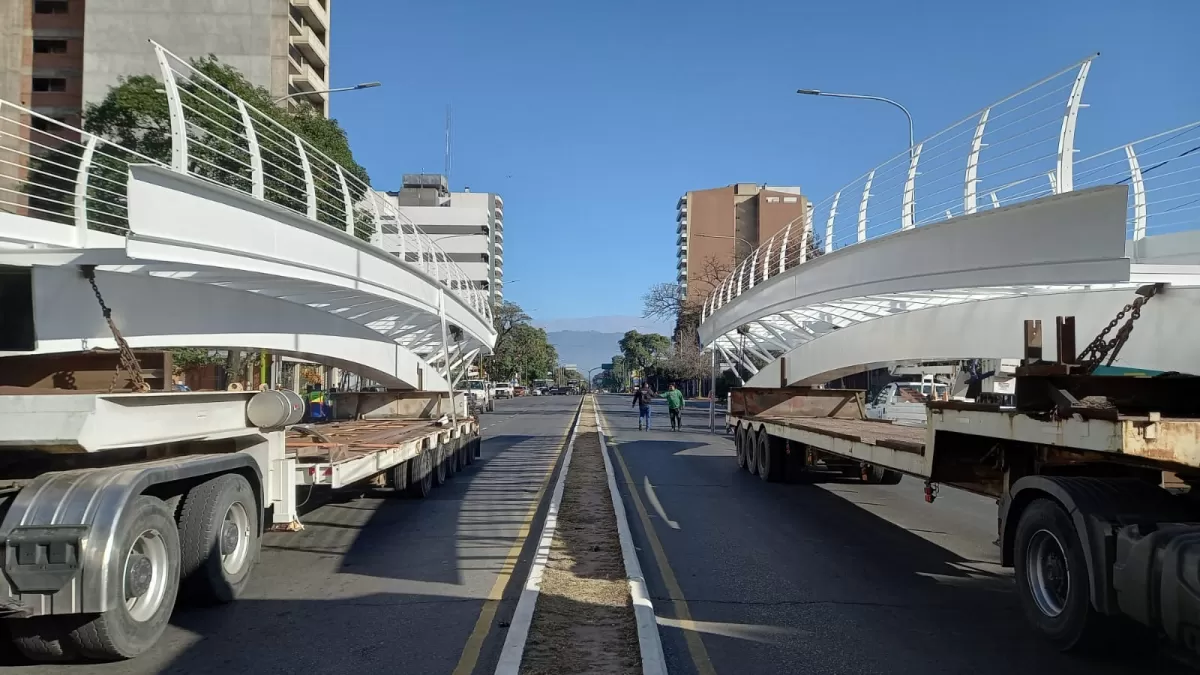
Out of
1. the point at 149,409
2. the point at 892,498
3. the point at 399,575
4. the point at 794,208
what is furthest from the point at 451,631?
the point at 794,208

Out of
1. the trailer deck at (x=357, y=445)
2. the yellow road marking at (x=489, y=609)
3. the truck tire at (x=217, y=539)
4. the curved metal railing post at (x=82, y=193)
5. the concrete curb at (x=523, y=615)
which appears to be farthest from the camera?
the curved metal railing post at (x=82, y=193)

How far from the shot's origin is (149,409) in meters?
5.86

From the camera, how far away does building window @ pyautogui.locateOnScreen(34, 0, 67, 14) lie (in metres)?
54.7

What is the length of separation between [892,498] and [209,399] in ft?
Answer: 33.3

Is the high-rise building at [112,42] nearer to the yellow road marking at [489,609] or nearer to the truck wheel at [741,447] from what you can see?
the truck wheel at [741,447]

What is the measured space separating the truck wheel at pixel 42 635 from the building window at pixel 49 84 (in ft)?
191

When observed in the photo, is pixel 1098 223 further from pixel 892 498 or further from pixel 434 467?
pixel 434 467

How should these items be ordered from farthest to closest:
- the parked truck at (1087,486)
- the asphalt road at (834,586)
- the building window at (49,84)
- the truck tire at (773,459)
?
the building window at (49,84), the truck tire at (773,459), the asphalt road at (834,586), the parked truck at (1087,486)

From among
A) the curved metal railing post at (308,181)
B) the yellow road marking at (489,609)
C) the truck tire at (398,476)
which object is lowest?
the yellow road marking at (489,609)

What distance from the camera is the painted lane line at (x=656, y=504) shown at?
11021 millimetres

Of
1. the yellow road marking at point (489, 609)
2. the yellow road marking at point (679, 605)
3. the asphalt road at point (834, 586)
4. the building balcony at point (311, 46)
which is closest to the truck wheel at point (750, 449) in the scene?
the asphalt road at point (834, 586)

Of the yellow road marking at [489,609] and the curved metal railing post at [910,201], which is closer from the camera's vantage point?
the yellow road marking at [489,609]

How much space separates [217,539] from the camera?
663 cm

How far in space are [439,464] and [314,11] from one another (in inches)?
2134
